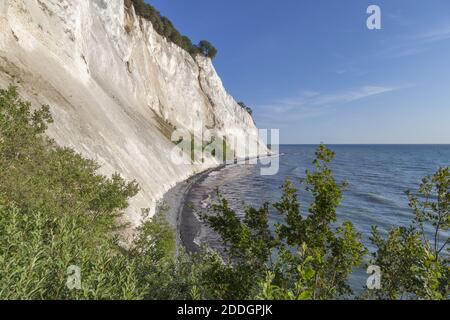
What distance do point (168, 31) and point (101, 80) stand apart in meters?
42.4

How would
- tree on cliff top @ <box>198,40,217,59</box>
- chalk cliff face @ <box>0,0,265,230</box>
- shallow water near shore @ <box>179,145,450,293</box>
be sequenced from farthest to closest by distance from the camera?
1. tree on cliff top @ <box>198,40,217,59</box>
2. shallow water near shore @ <box>179,145,450,293</box>
3. chalk cliff face @ <box>0,0,265,230</box>

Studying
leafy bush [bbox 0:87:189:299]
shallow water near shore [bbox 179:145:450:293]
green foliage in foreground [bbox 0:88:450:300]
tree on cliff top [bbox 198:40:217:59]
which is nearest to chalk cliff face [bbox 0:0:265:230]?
shallow water near shore [bbox 179:145:450:293]

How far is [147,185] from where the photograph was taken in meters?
32.1

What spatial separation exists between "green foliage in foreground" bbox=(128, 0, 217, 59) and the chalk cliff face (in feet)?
15.9

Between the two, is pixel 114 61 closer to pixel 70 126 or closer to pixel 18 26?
pixel 18 26

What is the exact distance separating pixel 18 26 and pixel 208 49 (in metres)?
77.3

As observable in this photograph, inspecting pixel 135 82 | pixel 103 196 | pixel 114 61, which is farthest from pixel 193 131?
pixel 103 196

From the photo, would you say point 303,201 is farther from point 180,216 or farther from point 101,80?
point 101,80

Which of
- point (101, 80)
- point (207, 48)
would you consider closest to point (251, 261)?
point (101, 80)

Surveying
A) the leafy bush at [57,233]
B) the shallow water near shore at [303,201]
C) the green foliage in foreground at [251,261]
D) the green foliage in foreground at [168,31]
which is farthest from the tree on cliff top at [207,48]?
the green foliage in foreground at [251,261]

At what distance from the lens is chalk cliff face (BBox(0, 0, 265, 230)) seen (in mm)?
25078

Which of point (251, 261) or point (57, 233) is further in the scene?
point (57, 233)

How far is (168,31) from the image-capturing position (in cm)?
7650

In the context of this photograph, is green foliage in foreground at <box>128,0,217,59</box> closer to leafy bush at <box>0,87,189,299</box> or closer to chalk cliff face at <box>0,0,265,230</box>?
chalk cliff face at <box>0,0,265,230</box>
